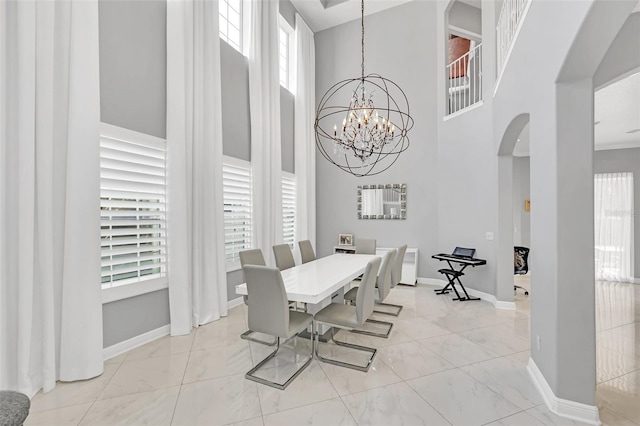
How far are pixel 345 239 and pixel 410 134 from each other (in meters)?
2.59

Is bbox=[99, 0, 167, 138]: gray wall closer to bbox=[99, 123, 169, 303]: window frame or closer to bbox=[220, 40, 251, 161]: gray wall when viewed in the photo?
bbox=[99, 123, 169, 303]: window frame

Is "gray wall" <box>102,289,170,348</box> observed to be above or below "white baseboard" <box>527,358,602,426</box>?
above

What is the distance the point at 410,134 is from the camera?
596cm

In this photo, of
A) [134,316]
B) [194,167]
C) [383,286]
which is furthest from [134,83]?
[383,286]

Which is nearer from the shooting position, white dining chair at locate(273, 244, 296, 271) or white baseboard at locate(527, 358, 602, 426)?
white baseboard at locate(527, 358, 602, 426)

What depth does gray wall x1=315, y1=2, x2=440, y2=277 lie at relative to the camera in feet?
19.0

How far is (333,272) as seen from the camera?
10.9ft

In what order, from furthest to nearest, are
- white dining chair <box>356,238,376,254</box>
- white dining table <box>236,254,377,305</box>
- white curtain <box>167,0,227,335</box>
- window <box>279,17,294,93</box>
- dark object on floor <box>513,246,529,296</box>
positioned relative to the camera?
window <box>279,17,294,93</box> → dark object on floor <box>513,246,529,296</box> → white dining chair <box>356,238,376,254</box> → white curtain <box>167,0,227,335</box> → white dining table <box>236,254,377,305</box>

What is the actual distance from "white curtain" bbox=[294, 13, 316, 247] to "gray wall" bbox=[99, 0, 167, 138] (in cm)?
317

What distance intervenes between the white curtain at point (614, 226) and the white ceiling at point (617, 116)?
77cm

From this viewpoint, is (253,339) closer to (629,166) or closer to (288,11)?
(288,11)

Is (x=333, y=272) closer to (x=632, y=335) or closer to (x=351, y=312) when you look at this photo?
(x=351, y=312)

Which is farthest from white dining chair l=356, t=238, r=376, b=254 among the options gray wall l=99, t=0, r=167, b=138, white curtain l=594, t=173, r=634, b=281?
white curtain l=594, t=173, r=634, b=281

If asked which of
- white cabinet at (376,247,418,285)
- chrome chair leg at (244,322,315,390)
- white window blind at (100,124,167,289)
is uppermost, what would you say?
white window blind at (100,124,167,289)
